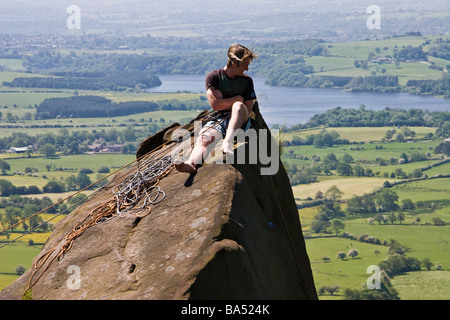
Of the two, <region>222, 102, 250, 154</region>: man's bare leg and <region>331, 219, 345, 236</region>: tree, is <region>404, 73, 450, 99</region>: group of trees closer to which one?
<region>331, 219, 345, 236</region>: tree

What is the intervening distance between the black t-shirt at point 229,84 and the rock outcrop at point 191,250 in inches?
50.6

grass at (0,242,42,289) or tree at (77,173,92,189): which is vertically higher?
grass at (0,242,42,289)

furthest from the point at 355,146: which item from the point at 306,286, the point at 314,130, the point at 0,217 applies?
the point at 306,286

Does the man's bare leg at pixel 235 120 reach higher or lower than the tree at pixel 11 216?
higher

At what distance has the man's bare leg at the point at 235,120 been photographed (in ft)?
28.4

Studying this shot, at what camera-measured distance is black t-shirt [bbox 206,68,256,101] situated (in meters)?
9.55

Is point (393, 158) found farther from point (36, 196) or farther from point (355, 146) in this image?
point (36, 196)

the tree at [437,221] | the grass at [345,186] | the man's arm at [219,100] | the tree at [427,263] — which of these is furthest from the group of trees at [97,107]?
the man's arm at [219,100]

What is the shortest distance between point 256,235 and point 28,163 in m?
98.4

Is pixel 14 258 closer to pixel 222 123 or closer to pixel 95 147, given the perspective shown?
pixel 222 123

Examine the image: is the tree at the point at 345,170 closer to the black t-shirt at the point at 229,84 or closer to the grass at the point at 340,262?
the grass at the point at 340,262

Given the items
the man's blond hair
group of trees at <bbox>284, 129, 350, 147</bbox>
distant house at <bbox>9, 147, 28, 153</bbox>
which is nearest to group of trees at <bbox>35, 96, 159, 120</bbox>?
distant house at <bbox>9, 147, 28, 153</bbox>

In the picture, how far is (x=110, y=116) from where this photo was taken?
160 meters

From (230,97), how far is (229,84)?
19 cm
